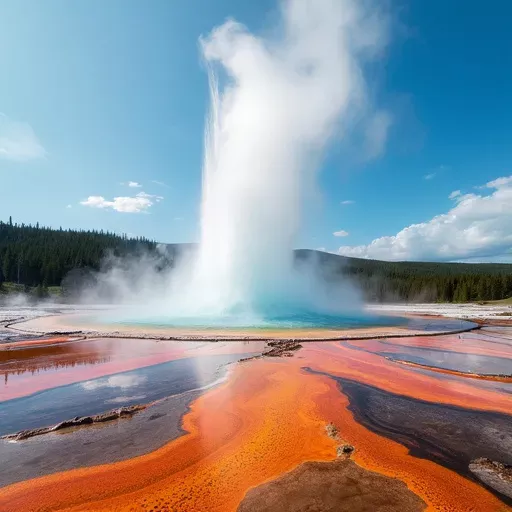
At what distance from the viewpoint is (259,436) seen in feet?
20.1

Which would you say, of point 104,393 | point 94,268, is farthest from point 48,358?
point 94,268

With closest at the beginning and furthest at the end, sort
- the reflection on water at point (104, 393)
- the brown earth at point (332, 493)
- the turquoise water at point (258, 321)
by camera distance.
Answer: the brown earth at point (332, 493) → the reflection on water at point (104, 393) → the turquoise water at point (258, 321)

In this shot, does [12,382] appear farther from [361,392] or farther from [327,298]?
[327,298]

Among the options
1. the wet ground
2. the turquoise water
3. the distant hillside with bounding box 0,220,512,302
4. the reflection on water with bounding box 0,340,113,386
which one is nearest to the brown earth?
the wet ground

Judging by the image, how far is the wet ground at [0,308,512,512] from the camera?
4.32 metres

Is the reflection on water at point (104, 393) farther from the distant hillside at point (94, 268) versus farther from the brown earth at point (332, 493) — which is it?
the distant hillside at point (94, 268)

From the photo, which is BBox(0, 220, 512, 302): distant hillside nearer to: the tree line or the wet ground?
the tree line

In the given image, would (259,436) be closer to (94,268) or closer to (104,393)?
(104,393)

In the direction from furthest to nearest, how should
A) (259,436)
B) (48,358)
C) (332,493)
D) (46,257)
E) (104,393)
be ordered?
(46,257) < (48,358) < (104,393) < (259,436) < (332,493)

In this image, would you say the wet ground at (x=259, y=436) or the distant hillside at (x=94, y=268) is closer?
the wet ground at (x=259, y=436)

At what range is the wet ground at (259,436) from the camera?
432cm

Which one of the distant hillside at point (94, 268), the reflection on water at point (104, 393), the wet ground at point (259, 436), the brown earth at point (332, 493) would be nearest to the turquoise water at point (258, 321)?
the wet ground at point (259, 436)

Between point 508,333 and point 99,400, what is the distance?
24444 mm

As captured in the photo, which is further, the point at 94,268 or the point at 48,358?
the point at 94,268
